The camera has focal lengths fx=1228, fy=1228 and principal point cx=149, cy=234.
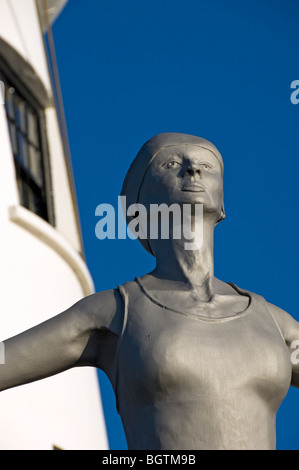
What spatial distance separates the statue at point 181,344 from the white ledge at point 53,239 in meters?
8.63

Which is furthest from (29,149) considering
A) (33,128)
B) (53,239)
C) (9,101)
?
(53,239)

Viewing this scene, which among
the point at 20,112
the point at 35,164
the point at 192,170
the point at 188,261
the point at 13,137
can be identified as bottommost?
the point at 188,261

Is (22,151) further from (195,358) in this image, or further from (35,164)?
(195,358)

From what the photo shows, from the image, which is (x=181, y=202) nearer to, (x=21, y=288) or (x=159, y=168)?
(x=159, y=168)

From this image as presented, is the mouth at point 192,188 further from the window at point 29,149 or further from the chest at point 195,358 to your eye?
the window at point 29,149

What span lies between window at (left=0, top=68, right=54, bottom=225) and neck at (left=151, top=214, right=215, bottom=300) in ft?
30.5

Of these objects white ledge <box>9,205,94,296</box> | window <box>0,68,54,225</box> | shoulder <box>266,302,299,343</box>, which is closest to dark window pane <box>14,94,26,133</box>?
window <box>0,68,54,225</box>

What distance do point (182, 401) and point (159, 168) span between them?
3.31 feet

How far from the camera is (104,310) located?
15.0 feet

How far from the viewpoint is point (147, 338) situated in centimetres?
441

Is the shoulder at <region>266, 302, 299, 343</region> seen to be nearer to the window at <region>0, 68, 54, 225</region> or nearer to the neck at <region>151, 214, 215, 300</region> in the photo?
the neck at <region>151, 214, 215, 300</region>

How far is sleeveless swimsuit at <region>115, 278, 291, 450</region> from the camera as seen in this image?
14.1 ft

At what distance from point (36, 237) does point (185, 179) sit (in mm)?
9019

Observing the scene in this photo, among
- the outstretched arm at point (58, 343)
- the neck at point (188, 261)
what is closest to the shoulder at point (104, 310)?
the outstretched arm at point (58, 343)
